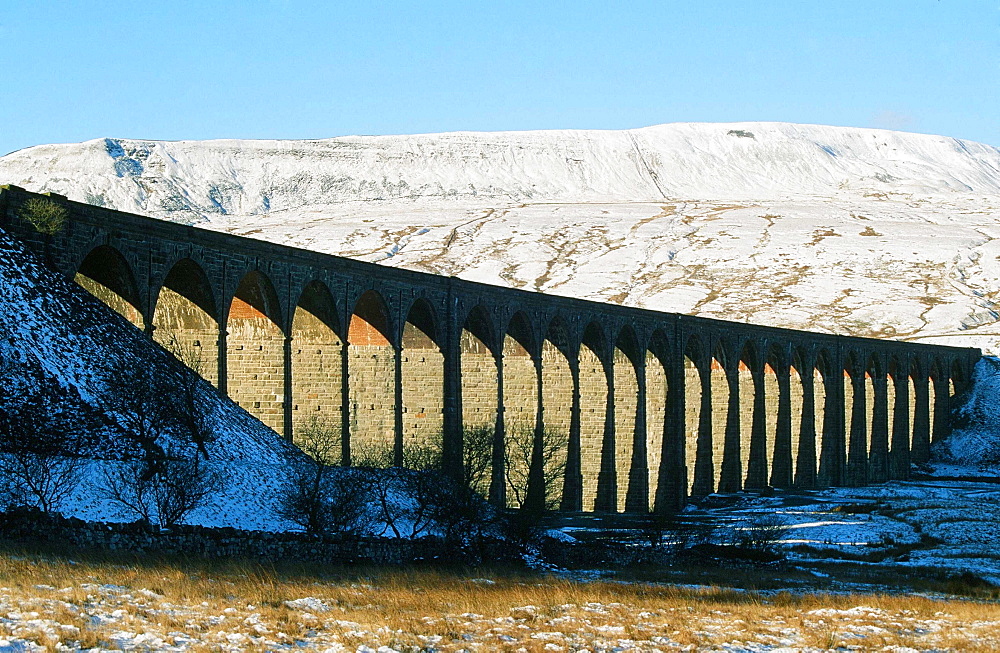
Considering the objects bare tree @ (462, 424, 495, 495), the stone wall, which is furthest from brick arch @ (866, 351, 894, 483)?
the stone wall

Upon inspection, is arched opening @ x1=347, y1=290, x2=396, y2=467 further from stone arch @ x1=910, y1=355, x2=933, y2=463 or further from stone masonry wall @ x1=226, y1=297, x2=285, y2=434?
stone arch @ x1=910, y1=355, x2=933, y2=463

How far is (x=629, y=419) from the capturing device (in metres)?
61.5

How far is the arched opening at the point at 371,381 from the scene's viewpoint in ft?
148

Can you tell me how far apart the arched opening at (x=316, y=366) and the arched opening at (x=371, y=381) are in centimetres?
168

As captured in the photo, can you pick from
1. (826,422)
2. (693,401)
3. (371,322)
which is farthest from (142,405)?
(826,422)

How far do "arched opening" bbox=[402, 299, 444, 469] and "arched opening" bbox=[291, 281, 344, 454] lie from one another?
4.54 meters

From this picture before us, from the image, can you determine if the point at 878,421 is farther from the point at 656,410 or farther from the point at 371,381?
the point at 371,381

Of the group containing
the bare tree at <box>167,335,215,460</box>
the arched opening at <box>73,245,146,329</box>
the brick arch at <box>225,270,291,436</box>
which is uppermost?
the arched opening at <box>73,245,146,329</box>

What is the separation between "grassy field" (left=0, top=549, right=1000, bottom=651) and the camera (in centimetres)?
1775

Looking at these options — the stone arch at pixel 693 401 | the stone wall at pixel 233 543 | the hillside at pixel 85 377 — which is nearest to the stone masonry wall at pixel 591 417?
the stone arch at pixel 693 401

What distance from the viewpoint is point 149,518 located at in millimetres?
26516

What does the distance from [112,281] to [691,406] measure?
39505mm

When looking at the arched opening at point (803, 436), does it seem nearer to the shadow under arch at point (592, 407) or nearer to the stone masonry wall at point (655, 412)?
the stone masonry wall at point (655, 412)

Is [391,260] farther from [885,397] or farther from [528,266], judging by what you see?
[885,397]
